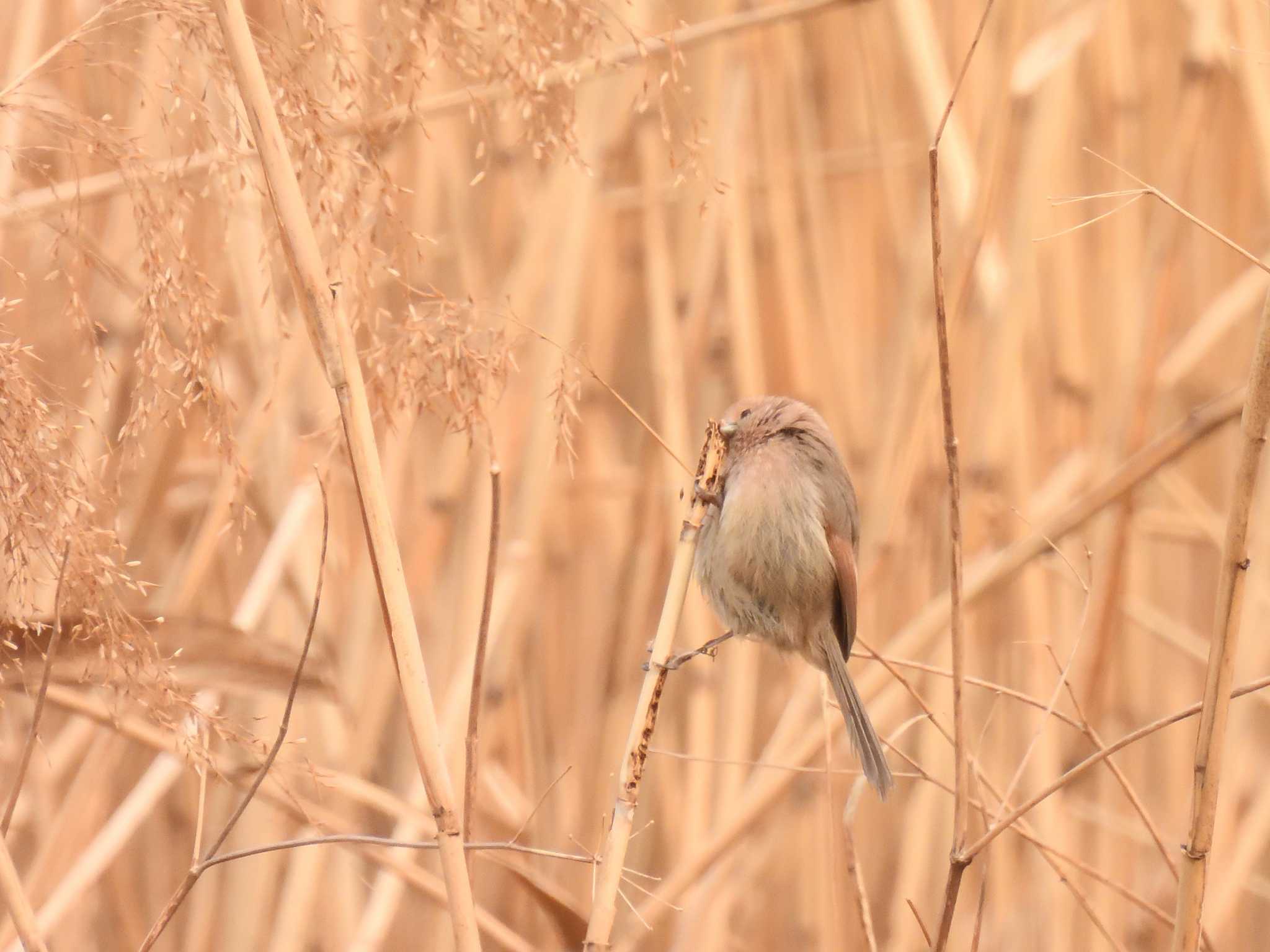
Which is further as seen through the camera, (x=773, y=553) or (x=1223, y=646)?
(x=773, y=553)

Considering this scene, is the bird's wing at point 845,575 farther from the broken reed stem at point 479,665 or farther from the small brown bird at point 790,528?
the broken reed stem at point 479,665

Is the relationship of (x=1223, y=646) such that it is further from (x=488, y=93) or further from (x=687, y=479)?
(x=687, y=479)

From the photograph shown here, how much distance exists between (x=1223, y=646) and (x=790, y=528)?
0.68 metres

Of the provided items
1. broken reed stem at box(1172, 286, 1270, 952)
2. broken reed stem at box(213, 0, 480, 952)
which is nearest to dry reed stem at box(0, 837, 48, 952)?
broken reed stem at box(213, 0, 480, 952)

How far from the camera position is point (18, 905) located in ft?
2.02

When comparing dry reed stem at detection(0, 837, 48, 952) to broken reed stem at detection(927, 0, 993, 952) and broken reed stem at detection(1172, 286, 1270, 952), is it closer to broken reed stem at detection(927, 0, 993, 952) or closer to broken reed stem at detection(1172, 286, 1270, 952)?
broken reed stem at detection(927, 0, 993, 952)

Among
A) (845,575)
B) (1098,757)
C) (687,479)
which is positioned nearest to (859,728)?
(845,575)

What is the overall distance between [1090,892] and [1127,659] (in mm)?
318

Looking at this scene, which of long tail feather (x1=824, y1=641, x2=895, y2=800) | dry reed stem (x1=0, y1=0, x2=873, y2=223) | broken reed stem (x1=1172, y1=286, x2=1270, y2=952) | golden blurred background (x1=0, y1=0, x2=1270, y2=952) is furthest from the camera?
golden blurred background (x1=0, y1=0, x2=1270, y2=952)

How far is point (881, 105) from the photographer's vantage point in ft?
5.53

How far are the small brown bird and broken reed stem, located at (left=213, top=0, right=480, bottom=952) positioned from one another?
672 mm

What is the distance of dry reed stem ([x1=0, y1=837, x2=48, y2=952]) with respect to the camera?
2.01 ft

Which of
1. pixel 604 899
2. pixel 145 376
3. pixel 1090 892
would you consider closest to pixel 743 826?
pixel 1090 892

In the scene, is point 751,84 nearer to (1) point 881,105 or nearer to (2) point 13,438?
(1) point 881,105
